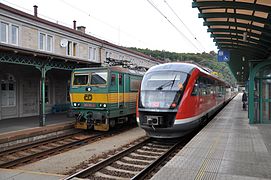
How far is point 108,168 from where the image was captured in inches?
294

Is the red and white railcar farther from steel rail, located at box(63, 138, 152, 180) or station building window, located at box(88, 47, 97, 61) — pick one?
station building window, located at box(88, 47, 97, 61)

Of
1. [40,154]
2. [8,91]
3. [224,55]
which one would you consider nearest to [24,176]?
[40,154]

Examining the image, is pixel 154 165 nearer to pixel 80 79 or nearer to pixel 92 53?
pixel 80 79

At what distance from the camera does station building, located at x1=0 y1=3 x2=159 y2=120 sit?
1345cm

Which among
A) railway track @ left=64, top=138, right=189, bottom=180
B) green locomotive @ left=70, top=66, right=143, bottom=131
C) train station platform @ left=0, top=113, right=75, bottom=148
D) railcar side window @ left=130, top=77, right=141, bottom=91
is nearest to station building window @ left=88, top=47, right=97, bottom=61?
railcar side window @ left=130, top=77, right=141, bottom=91

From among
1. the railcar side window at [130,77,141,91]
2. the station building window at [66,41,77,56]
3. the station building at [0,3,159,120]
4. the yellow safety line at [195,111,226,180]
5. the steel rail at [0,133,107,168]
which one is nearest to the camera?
the yellow safety line at [195,111,226,180]

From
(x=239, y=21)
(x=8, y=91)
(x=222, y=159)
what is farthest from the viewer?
(x=8, y=91)

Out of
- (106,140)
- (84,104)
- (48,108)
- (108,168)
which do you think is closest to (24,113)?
(48,108)

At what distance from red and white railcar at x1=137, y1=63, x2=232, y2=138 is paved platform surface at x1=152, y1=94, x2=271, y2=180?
2.92 ft

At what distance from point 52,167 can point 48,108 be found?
12.4m

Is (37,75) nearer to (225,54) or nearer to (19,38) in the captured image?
(19,38)

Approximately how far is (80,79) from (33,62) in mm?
2399

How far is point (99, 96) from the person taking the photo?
12711 millimetres

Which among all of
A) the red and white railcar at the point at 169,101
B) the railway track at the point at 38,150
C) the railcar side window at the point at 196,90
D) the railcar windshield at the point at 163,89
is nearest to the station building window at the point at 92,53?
the railway track at the point at 38,150
